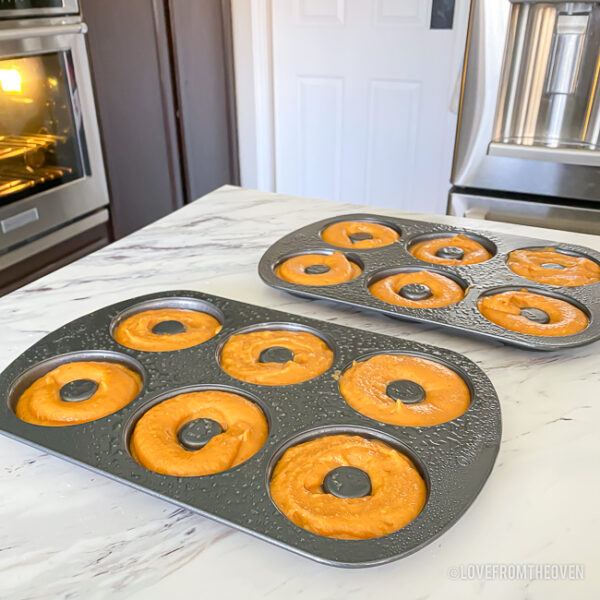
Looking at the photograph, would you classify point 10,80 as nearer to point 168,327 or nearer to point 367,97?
point 168,327

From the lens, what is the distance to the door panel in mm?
2668

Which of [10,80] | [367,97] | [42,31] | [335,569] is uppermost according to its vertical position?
[42,31]

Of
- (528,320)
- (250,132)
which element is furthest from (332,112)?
(528,320)

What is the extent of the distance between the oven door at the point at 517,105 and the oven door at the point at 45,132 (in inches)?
49.6

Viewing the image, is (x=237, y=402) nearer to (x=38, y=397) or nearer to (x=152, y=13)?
(x=38, y=397)

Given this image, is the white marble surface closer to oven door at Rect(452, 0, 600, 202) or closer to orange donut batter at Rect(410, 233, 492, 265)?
orange donut batter at Rect(410, 233, 492, 265)

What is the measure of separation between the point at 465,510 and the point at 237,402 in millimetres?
309

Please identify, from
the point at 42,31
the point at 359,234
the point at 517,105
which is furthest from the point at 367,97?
the point at 359,234

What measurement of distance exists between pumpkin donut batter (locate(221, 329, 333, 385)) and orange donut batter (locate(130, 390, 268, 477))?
0.06 m

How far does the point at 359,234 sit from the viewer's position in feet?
4.25

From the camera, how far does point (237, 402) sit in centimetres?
77

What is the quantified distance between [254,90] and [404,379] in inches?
101

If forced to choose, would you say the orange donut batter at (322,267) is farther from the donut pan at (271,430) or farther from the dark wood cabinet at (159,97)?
the dark wood cabinet at (159,97)

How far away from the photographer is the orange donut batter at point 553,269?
1084 mm
